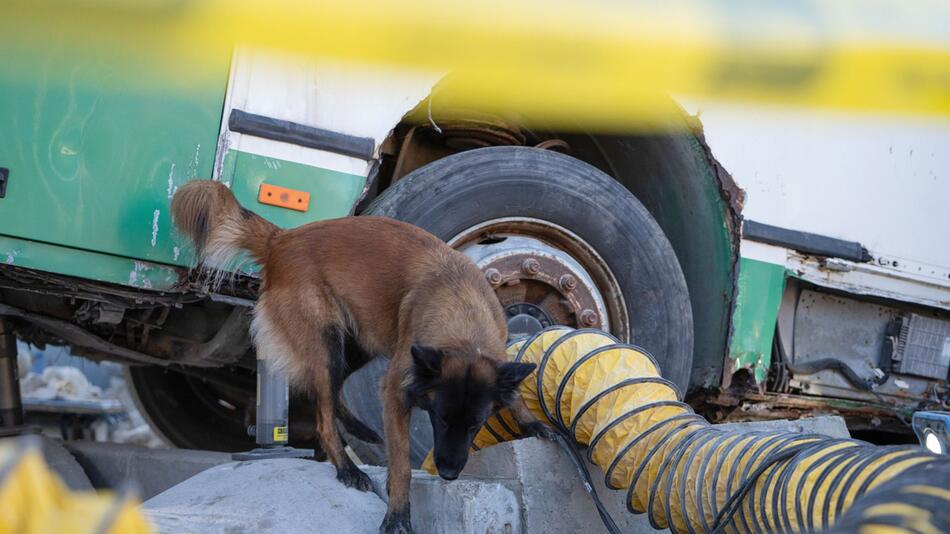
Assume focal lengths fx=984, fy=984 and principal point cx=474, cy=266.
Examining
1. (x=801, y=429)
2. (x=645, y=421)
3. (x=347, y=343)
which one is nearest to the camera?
(x=645, y=421)

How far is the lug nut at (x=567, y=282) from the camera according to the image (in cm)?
411

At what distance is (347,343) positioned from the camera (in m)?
3.86

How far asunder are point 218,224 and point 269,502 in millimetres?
922

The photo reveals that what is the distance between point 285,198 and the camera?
12.0 ft

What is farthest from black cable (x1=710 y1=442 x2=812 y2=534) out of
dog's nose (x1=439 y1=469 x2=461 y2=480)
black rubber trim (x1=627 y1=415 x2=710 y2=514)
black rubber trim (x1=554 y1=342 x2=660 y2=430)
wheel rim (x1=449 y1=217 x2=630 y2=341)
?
wheel rim (x1=449 y1=217 x2=630 y2=341)

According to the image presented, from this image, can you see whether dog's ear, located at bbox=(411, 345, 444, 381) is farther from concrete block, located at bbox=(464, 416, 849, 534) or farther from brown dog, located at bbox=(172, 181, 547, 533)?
concrete block, located at bbox=(464, 416, 849, 534)

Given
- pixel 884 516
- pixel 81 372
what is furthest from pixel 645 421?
pixel 81 372

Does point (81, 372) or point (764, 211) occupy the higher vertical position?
point (764, 211)

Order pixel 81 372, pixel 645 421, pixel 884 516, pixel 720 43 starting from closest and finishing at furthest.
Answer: pixel 884 516, pixel 645 421, pixel 720 43, pixel 81 372

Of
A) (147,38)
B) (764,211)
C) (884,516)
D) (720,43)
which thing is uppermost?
(720,43)

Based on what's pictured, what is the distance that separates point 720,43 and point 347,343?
2.15m

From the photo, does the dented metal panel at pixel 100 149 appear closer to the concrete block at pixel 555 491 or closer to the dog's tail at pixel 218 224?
the dog's tail at pixel 218 224

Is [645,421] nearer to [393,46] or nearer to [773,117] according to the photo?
[393,46]

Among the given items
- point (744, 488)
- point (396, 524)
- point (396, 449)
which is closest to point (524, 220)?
point (396, 449)
